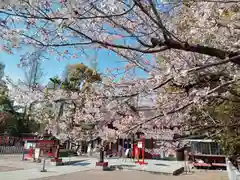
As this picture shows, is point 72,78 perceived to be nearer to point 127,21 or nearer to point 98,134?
point 98,134

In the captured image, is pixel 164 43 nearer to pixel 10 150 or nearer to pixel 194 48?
pixel 194 48

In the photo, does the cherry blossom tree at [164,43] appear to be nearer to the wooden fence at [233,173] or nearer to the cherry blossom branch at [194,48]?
the cherry blossom branch at [194,48]

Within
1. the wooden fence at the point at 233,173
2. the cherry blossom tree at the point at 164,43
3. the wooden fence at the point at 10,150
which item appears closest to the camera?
the cherry blossom tree at the point at 164,43

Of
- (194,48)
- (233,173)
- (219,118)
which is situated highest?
(194,48)

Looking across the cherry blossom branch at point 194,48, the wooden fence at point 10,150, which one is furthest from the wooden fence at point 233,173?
the wooden fence at point 10,150

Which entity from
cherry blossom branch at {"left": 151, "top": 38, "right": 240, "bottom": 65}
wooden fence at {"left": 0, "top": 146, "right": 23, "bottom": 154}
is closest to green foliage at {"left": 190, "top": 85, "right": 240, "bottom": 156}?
cherry blossom branch at {"left": 151, "top": 38, "right": 240, "bottom": 65}

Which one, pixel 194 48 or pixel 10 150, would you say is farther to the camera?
pixel 10 150

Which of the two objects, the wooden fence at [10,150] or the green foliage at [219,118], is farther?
the wooden fence at [10,150]

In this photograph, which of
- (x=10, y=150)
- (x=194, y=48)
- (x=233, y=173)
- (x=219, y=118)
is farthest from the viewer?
(x=10, y=150)

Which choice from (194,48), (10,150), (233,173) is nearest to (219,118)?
(233,173)

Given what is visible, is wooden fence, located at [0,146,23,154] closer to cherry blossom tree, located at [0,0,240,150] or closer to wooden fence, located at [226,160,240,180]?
cherry blossom tree, located at [0,0,240,150]

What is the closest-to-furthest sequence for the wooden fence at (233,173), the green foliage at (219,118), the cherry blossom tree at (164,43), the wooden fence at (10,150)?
the cherry blossom tree at (164,43), the wooden fence at (233,173), the green foliage at (219,118), the wooden fence at (10,150)

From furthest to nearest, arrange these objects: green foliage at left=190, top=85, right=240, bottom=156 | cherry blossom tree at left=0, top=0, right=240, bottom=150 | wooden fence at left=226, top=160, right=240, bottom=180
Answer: green foliage at left=190, top=85, right=240, bottom=156
wooden fence at left=226, top=160, right=240, bottom=180
cherry blossom tree at left=0, top=0, right=240, bottom=150

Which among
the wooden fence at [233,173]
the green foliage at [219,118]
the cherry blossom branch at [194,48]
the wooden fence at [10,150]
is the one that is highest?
the cherry blossom branch at [194,48]
